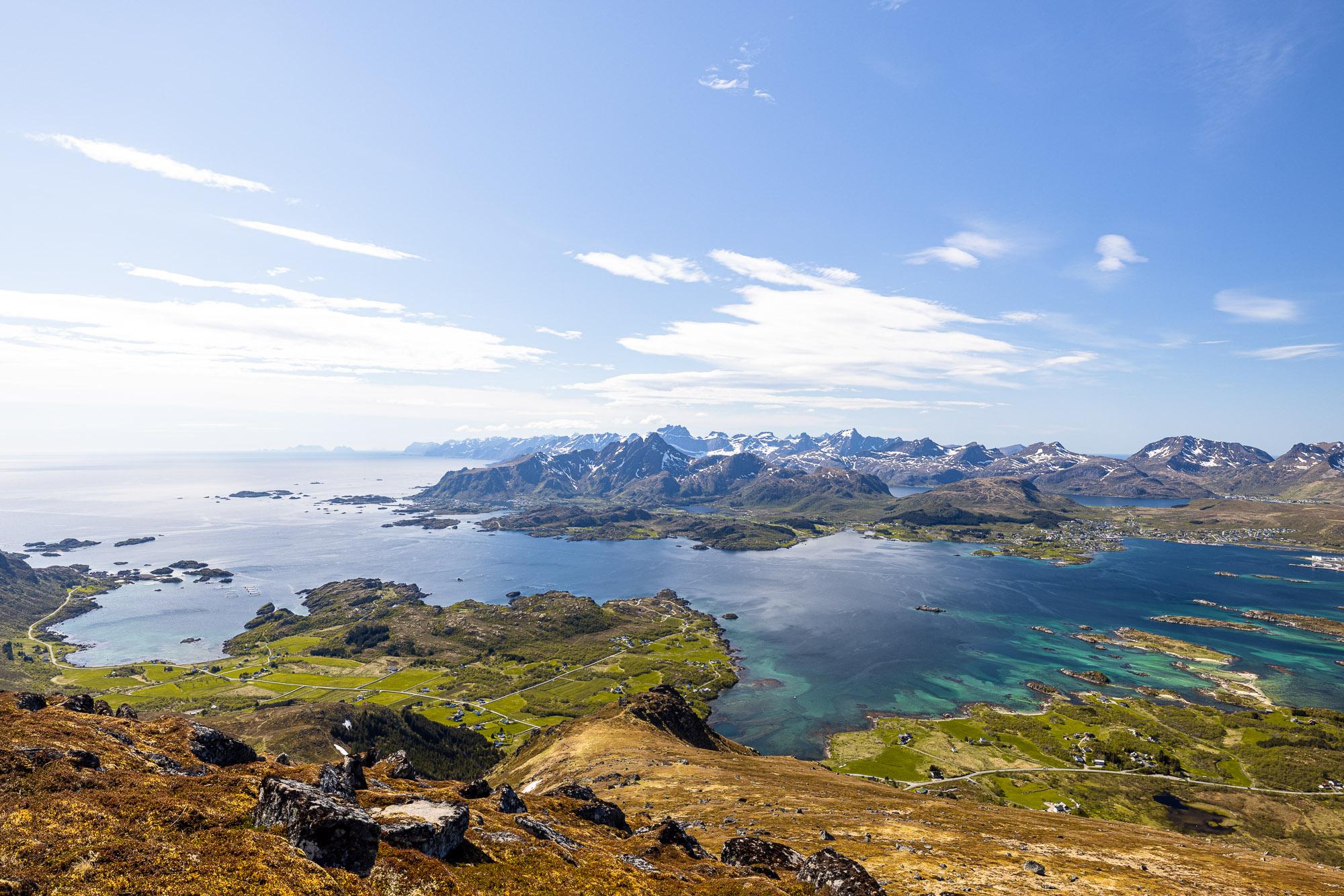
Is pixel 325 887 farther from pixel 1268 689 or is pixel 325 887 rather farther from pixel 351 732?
pixel 1268 689

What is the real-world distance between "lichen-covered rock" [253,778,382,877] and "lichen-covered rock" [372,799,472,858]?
83.2 inches

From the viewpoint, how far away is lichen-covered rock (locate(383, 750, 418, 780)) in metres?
44.2

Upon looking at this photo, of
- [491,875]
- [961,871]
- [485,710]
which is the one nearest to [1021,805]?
[961,871]

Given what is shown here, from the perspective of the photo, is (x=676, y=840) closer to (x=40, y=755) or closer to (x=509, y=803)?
(x=509, y=803)

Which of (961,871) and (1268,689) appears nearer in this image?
(961,871)

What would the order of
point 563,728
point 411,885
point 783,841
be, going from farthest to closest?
point 563,728
point 783,841
point 411,885

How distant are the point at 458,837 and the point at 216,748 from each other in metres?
25.0

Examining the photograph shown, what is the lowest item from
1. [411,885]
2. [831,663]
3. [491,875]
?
[831,663]

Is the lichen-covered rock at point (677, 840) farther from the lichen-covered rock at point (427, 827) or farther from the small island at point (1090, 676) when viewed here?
the small island at point (1090, 676)

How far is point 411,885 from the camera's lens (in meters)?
24.5

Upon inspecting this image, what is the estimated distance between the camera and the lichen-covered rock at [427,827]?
27672mm

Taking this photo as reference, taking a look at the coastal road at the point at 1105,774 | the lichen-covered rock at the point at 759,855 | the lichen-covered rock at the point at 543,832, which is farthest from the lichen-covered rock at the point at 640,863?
the coastal road at the point at 1105,774

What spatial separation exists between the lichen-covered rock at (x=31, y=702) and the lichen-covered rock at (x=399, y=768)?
25.9 m

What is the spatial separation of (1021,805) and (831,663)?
302 feet
